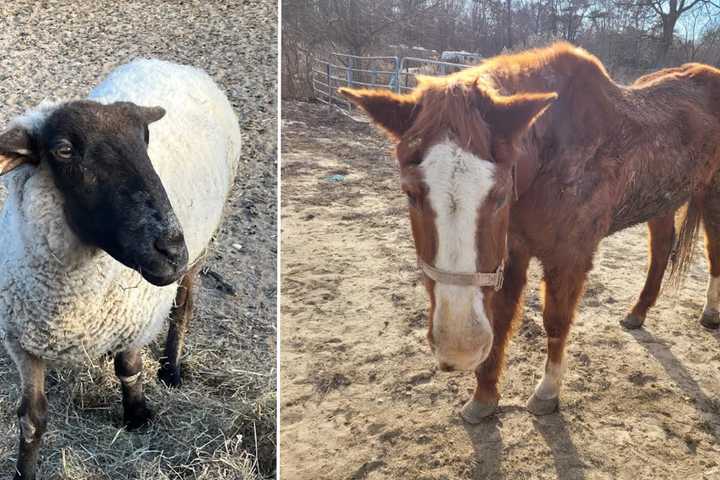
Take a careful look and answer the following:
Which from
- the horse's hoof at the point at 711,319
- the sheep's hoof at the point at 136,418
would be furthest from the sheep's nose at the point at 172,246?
the horse's hoof at the point at 711,319

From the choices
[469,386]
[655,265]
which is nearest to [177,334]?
[469,386]

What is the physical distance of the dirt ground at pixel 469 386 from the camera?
285 cm

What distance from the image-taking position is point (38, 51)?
8.23m

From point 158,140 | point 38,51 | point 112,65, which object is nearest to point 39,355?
point 158,140

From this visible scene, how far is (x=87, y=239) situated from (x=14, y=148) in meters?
0.43

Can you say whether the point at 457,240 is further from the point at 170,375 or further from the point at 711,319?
the point at 711,319

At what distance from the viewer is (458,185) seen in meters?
1.78

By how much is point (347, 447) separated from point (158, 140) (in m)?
1.89

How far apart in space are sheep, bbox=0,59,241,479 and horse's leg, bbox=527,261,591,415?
1.78m

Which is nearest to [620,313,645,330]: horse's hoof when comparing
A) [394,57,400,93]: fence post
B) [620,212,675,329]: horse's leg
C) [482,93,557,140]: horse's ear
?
[620,212,675,329]: horse's leg

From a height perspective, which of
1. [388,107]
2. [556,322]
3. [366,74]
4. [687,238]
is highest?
[388,107]

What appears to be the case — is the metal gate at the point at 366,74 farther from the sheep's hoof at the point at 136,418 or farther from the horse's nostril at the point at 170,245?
the horse's nostril at the point at 170,245

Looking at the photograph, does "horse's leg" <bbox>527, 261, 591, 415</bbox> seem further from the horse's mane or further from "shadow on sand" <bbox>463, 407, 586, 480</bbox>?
the horse's mane

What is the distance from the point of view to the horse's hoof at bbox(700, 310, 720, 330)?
416 cm
